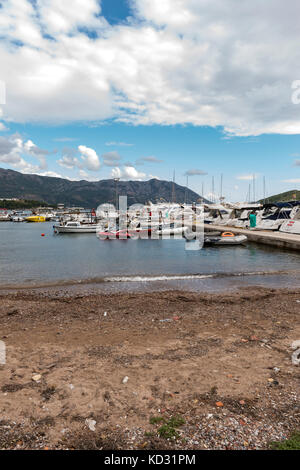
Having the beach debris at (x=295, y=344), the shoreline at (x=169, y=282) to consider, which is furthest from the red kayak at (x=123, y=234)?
the beach debris at (x=295, y=344)

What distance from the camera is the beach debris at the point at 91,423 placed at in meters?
4.43

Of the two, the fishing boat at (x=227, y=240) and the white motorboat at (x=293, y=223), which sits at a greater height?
the white motorboat at (x=293, y=223)

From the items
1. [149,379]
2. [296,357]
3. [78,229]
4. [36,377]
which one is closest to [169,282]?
[296,357]

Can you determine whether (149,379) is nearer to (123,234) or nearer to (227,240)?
(227,240)

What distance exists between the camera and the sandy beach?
14.0 feet

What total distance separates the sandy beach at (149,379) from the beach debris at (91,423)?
18 millimetres

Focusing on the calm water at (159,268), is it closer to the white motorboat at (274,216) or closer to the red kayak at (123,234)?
Result: the white motorboat at (274,216)

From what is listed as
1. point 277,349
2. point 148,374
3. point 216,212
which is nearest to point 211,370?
point 148,374

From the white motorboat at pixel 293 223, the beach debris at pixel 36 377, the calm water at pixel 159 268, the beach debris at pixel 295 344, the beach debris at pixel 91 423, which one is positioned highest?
the white motorboat at pixel 293 223

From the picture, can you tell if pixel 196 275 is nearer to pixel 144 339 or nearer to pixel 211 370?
pixel 144 339

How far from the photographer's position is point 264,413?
4711 millimetres

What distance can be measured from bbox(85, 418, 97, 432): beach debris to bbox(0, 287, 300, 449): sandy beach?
0.02m

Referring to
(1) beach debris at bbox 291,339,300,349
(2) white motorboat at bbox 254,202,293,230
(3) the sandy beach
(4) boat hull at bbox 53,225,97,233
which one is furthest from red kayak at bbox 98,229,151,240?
(1) beach debris at bbox 291,339,300,349

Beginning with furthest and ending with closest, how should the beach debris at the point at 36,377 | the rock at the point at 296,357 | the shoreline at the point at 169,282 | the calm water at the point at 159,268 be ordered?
the calm water at the point at 159,268 → the shoreline at the point at 169,282 → the rock at the point at 296,357 → the beach debris at the point at 36,377
